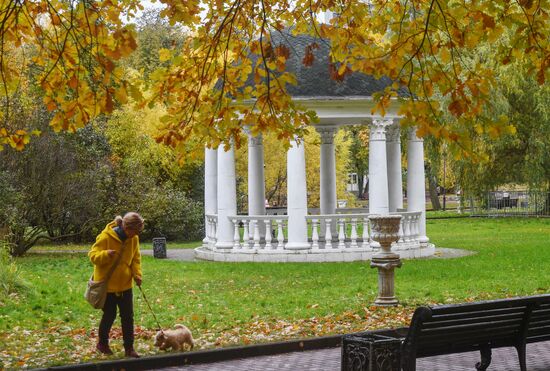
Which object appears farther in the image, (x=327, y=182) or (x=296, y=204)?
(x=327, y=182)

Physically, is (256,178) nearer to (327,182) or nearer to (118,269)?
(327,182)

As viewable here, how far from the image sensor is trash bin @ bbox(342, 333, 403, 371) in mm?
9883

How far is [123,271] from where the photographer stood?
507 inches

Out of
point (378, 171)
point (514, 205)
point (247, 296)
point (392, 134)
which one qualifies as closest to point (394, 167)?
point (392, 134)

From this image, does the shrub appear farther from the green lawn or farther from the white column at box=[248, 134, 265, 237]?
the white column at box=[248, 134, 265, 237]

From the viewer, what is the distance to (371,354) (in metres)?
9.85

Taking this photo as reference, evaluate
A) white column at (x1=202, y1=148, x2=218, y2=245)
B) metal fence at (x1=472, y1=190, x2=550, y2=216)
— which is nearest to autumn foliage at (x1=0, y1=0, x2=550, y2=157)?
white column at (x1=202, y1=148, x2=218, y2=245)

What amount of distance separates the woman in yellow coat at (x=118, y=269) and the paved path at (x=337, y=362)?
925 mm

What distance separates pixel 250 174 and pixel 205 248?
2926mm

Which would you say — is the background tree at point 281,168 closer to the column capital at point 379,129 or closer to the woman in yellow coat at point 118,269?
the column capital at point 379,129

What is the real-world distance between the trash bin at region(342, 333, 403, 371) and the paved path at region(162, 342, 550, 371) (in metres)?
2.04

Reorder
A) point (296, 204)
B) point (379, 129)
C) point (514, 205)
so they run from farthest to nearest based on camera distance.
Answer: point (514, 205)
point (379, 129)
point (296, 204)

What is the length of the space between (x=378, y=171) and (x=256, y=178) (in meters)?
5.01

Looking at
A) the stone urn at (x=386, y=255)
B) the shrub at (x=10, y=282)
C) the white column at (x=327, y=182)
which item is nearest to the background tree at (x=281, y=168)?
the white column at (x=327, y=182)
